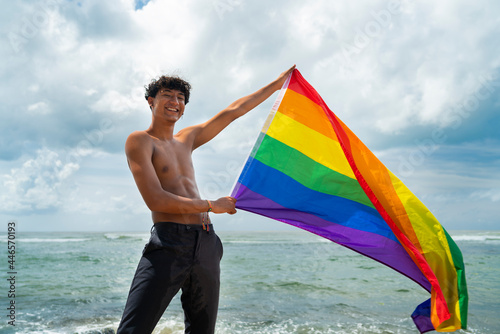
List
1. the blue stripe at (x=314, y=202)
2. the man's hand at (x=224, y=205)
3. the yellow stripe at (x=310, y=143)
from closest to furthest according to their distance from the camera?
the man's hand at (x=224, y=205) → the blue stripe at (x=314, y=202) → the yellow stripe at (x=310, y=143)

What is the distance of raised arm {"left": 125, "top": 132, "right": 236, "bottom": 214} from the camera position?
246cm

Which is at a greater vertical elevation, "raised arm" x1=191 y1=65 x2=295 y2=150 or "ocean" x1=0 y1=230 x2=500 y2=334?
"raised arm" x1=191 y1=65 x2=295 y2=150

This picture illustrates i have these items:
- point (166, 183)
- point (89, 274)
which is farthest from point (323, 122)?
point (89, 274)

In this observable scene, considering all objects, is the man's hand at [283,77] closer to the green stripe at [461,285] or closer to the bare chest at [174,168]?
the bare chest at [174,168]

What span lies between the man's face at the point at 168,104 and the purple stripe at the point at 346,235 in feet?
2.38

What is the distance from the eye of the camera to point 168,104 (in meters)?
2.85

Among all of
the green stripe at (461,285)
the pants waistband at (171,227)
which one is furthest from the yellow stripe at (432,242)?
the pants waistband at (171,227)

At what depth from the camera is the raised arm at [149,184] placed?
8.08ft

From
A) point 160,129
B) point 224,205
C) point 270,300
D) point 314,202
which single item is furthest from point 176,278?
point 270,300

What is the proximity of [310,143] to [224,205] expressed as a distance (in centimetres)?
110

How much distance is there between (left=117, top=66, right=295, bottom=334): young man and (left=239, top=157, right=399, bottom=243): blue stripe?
1.53 ft

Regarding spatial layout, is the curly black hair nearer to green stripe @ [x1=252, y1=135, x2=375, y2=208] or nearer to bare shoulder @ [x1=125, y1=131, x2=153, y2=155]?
bare shoulder @ [x1=125, y1=131, x2=153, y2=155]

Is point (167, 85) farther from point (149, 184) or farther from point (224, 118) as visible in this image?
point (149, 184)

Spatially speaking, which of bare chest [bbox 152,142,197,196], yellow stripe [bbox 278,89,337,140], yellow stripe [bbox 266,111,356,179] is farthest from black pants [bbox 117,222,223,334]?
yellow stripe [bbox 278,89,337,140]
